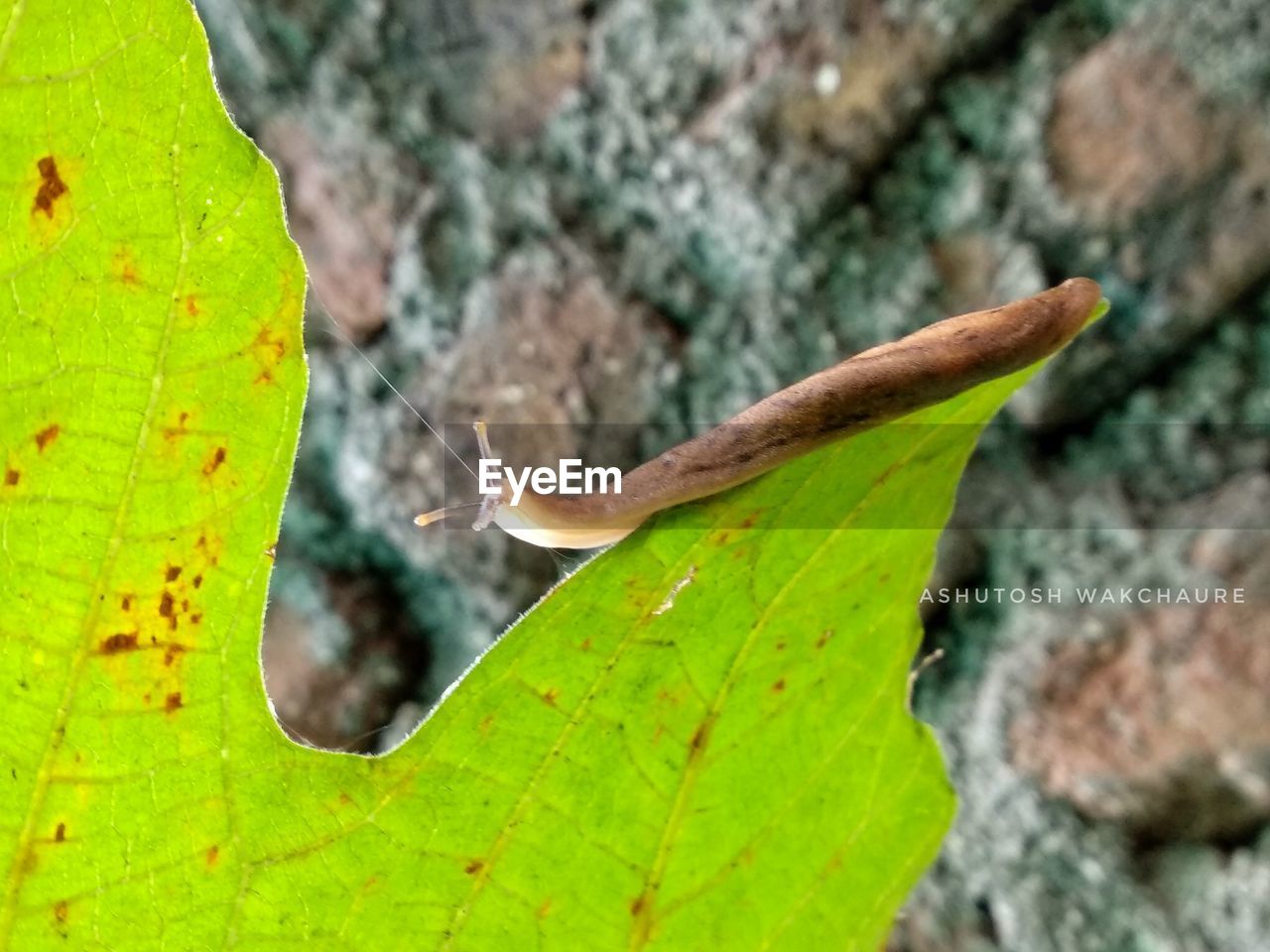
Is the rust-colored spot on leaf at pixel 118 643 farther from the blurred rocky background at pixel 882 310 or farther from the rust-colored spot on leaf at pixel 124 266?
the blurred rocky background at pixel 882 310

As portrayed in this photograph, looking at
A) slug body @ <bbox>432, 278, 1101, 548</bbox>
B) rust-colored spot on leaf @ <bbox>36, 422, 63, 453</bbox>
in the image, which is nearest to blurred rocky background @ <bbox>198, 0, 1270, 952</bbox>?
slug body @ <bbox>432, 278, 1101, 548</bbox>

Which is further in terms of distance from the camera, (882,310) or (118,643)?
(882,310)

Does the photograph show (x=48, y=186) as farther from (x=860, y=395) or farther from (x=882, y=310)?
(x=882, y=310)

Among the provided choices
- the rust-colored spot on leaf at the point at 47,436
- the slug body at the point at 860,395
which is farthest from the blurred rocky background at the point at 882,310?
the rust-colored spot on leaf at the point at 47,436

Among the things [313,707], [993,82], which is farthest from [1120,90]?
[313,707]

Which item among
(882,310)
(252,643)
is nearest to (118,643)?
(252,643)

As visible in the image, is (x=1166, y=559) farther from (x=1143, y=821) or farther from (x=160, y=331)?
(x=160, y=331)
